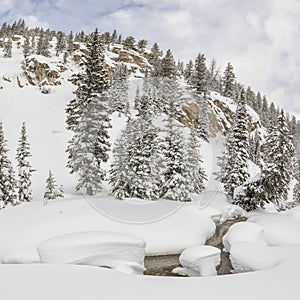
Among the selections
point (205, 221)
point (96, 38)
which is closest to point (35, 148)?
point (96, 38)

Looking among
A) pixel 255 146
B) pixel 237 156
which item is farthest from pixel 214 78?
pixel 237 156

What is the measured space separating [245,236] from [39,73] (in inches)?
2437

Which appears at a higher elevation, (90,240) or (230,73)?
(230,73)

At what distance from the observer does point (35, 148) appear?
124ft

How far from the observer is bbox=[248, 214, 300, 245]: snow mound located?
1393cm

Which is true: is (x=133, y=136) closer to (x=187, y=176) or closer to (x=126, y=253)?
(x=187, y=176)

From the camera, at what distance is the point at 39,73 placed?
64.3 meters

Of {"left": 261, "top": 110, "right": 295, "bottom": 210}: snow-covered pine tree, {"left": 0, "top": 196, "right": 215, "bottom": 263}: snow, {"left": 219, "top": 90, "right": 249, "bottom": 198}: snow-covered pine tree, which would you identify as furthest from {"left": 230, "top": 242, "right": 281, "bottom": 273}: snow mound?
{"left": 219, "top": 90, "right": 249, "bottom": 198}: snow-covered pine tree

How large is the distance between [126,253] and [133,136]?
11565 millimetres

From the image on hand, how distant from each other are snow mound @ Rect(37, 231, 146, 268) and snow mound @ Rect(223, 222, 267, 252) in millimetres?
4858

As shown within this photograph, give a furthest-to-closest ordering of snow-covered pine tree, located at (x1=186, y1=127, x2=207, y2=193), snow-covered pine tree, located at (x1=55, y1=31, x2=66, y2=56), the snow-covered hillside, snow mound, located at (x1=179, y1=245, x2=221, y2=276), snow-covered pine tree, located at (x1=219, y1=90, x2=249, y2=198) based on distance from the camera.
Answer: snow-covered pine tree, located at (x1=55, y1=31, x2=66, y2=56) → the snow-covered hillside → snow-covered pine tree, located at (x1=219, y1=90, x2=249, y2=198) → snow-covered pine tree, located at (x1=186, y1=127, x2=207, y2=193) → snow mound, located at (x1=179, y1=245, x2=221, y2=276)

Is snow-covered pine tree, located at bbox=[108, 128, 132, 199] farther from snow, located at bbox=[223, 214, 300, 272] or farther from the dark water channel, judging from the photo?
snow, located at bbox=[223, 214, 300, 272]

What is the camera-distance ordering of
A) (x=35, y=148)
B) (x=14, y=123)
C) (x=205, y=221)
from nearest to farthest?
(x=205, y=221), (x=35, y=148), (x=14, y=123)

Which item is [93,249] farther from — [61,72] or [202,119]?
[61,72]
